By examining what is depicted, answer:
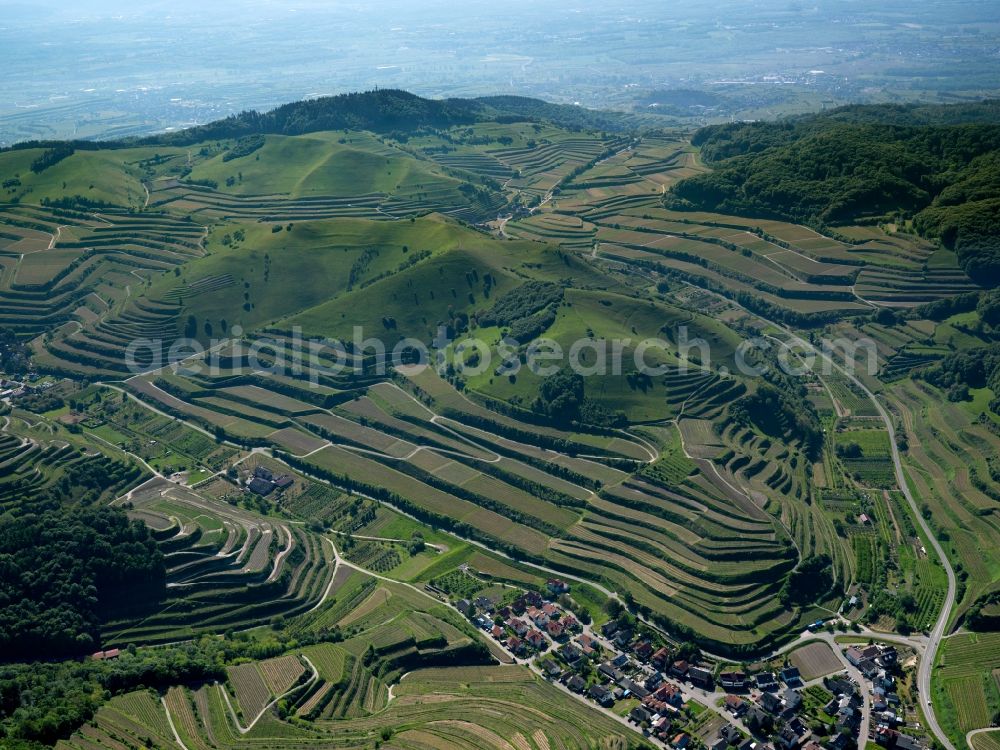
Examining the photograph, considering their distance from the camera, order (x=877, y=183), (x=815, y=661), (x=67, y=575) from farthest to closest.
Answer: (x=877, y=183), (x=67, y=575), (x=815, y=661)

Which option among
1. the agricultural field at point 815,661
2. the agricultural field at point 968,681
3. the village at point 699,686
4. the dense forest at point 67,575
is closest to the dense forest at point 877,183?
the agricultural field at point 968,681

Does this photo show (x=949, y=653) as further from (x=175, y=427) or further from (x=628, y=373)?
(x=175, y=427)

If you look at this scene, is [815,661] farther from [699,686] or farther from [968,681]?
[968,681]

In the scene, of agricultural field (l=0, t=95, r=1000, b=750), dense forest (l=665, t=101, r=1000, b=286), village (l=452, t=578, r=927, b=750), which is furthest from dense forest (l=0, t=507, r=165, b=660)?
dense forest (l=665, t=101, r=1000, b=286)

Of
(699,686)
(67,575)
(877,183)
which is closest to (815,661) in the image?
(699,686)

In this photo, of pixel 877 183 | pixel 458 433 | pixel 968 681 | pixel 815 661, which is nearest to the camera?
pixel 968 681

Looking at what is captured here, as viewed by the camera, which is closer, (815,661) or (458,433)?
(815,661)

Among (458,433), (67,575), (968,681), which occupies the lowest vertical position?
(968,681)
